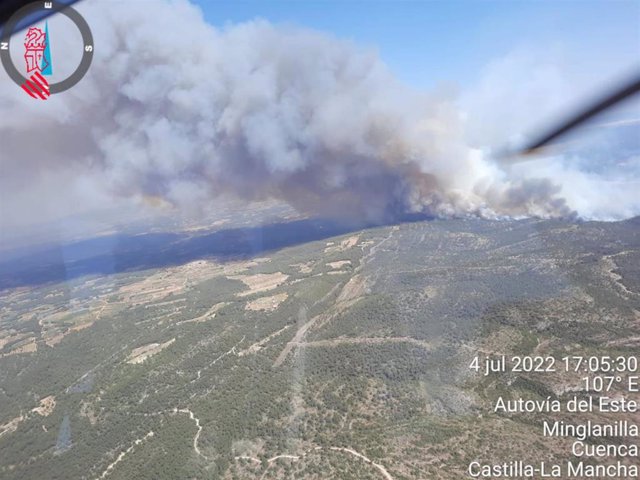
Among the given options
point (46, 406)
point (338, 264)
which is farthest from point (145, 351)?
point (338, 264)

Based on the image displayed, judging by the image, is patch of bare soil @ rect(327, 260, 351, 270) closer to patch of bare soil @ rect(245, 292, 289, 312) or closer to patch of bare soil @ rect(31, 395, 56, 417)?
patch of bare soil @ rect(245, 292, 289, 312)

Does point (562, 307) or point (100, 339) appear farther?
point (100, 339)

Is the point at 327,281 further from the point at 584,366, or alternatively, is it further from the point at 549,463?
the point at 549,463

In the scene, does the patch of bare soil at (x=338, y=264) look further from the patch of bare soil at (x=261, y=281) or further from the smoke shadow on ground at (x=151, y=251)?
the smoke shadow on ground at (x=151, y=251)

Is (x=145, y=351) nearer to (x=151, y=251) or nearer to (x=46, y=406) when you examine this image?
(x=46, y=406)

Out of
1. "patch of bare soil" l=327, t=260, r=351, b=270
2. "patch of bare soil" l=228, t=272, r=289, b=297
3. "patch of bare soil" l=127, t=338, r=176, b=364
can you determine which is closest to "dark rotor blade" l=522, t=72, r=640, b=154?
"patch of bare soil" l=127, t=338, r=176, b=364

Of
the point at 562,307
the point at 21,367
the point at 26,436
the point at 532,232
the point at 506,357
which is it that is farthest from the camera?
the point at 532,232

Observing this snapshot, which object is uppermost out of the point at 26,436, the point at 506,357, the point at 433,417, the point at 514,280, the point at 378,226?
the point at 378,226

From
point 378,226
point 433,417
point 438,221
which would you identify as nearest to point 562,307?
point 433,417
